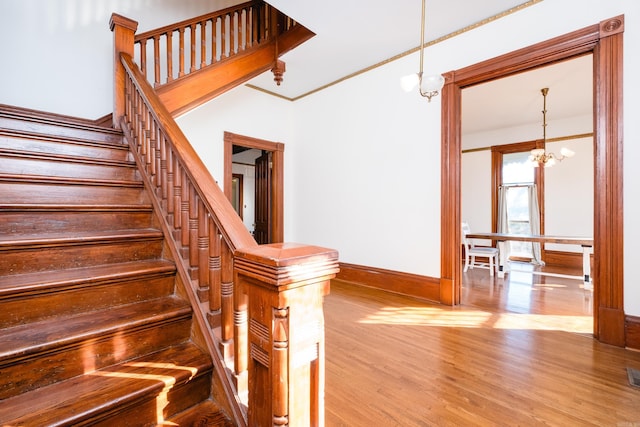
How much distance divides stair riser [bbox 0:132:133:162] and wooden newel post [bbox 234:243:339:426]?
1909mm

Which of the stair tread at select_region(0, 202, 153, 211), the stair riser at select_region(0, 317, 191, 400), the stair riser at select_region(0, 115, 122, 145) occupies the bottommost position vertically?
the stair riser at select_region(0, 317, 191, 400)

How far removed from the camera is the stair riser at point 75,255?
129 centimetres

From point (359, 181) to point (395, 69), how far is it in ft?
4.67

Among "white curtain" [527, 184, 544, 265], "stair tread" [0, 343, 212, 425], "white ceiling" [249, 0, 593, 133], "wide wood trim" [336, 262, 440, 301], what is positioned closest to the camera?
"stair tread" [0, 343, 212, 425]

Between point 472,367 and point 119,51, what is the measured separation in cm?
362

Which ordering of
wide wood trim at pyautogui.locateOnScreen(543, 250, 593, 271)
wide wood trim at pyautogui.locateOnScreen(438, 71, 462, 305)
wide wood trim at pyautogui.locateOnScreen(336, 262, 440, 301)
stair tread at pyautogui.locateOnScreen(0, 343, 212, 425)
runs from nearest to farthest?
1. stair tread at pyautogui.locateOnScreen(0, 343, 212, 425)
2. wide wood trim at pyautogui.locateOnScreen(438, 71, 462, 305)
3. wide wood trim at pyautogui.locateOnScreen(336, 262, 440, 301)
4. wide wood trim at pyautogui.locateOnScreen(543, 250, 593, 271)

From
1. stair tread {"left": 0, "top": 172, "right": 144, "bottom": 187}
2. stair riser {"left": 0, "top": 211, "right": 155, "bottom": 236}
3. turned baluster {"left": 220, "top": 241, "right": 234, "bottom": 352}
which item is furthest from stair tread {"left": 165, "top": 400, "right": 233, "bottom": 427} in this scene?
stair tread {"left": 0, "top": 172, "right": 144, "bottom": 187}

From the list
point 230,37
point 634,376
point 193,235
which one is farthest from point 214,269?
→ point 230,37

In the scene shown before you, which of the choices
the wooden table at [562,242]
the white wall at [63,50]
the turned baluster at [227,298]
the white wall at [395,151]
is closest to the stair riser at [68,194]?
the turned baluster at [227,298]

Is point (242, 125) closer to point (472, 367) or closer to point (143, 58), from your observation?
point (143, 58)

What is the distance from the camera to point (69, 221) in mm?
1604

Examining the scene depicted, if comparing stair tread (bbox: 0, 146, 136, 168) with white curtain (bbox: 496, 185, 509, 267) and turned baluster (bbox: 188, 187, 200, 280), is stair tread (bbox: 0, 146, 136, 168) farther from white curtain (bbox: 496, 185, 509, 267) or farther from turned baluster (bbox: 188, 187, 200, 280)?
white curtain (bbox: 496, 185, 509, 267)

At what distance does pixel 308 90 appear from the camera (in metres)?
4.56

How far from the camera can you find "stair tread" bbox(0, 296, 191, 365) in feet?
3.26
